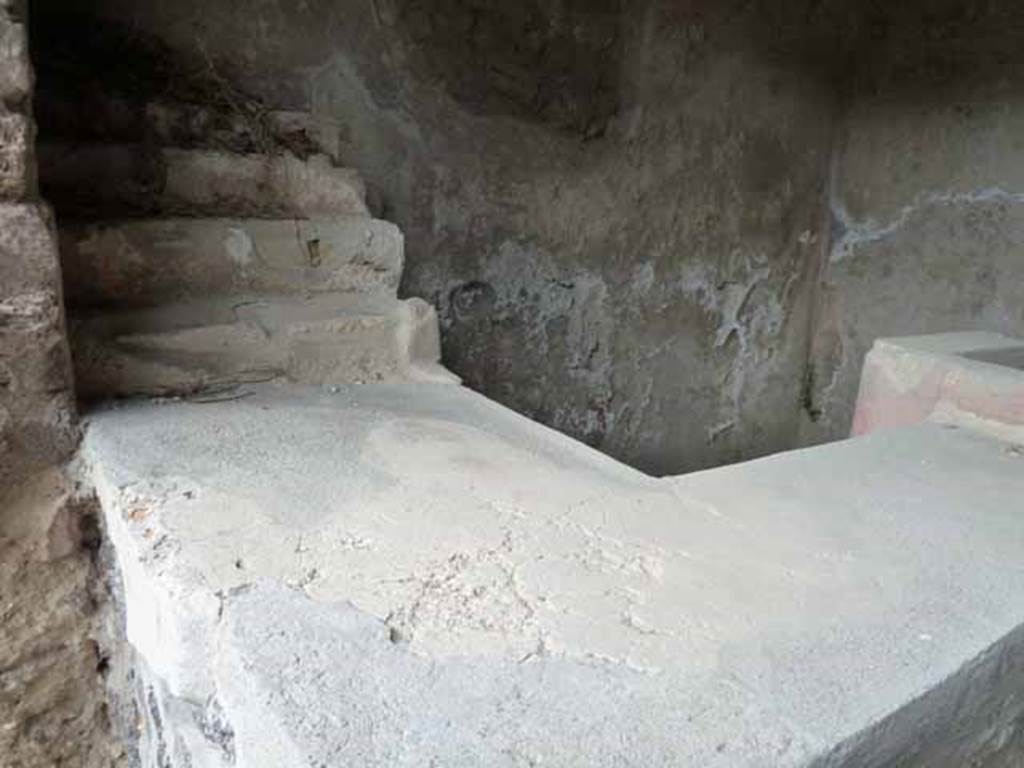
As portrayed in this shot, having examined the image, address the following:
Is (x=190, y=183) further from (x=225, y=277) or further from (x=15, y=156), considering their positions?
(x=15, y=156)

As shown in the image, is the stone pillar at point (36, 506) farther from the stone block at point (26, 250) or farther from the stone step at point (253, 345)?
the stone step at point (253, 345)

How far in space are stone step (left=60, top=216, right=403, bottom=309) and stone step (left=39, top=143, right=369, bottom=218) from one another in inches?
3.2

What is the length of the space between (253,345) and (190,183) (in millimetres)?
496

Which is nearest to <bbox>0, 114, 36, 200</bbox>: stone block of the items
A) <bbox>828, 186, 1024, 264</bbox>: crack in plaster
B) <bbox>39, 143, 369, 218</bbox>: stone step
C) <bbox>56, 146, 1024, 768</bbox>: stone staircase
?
<bbox>56, 146, 1024, 768</bbox>: stone staircase

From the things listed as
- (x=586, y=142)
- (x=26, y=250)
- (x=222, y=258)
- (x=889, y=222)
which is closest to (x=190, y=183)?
(x=222, y=258)

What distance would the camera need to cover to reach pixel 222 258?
6.26 ft

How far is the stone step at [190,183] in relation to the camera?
1880 mm

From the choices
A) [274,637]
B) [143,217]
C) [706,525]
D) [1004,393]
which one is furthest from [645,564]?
[143,217]

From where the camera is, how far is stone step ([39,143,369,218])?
188cm

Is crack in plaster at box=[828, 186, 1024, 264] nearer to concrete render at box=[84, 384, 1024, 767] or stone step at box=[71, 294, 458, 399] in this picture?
concrete render at box=[84, 384, 1024, 767]

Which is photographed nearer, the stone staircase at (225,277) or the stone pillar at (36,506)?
the stone pillar at (36,506)

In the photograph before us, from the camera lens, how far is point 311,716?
0.77 metres

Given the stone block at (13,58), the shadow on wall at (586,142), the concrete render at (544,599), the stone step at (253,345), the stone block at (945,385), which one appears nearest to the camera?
the concrete render at (544,599)

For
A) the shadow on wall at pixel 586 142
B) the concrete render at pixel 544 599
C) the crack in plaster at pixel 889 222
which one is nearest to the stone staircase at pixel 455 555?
the concrete render at pixel 544 599
